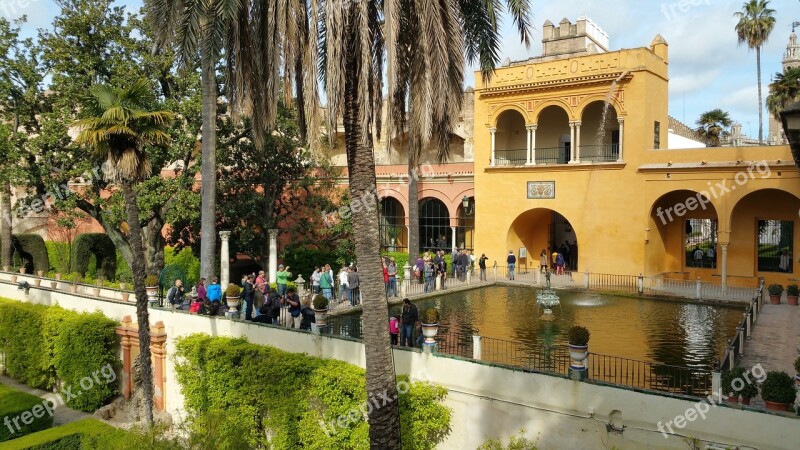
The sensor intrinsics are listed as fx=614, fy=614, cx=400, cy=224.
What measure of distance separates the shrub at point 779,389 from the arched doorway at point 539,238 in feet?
70.1

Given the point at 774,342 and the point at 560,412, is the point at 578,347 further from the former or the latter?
the point at 774,342

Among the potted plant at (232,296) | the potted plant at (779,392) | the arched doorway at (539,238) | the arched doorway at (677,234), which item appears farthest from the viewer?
the arched doorway at (539,238)

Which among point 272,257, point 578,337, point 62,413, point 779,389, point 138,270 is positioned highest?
point 138,270

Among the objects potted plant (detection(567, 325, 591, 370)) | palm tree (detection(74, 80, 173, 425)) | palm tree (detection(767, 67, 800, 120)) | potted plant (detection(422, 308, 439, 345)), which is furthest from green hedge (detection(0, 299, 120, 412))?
palm tree (detection(767, 67, 800, 120))

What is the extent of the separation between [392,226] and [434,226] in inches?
105

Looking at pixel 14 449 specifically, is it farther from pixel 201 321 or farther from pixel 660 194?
pixel 660 194

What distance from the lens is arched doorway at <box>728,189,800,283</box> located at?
2475 centimetres

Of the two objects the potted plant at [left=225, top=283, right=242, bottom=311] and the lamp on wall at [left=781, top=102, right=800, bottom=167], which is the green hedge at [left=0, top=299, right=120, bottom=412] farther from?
the lamp on wall at [left=781, top=102, right=800, bottom=167]

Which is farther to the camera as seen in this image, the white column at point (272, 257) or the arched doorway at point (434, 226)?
the arched doorway at point (434, 226)

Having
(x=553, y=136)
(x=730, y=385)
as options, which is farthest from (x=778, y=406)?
(x=553, y=136)

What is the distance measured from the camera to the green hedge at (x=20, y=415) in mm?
15625

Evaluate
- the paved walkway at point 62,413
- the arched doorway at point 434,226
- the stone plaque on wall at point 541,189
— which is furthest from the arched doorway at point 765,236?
the paved walkway at point 62,413

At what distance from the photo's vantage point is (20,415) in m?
15.9

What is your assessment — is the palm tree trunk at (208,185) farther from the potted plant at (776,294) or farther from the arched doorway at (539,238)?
the potted plant at (776,294)
